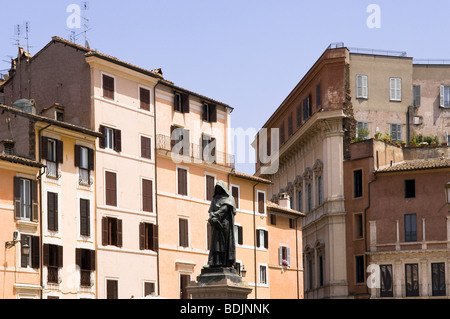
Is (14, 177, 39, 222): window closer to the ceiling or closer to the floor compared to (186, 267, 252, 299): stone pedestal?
closer to the ceiling

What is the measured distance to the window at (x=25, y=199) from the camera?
2083 inches

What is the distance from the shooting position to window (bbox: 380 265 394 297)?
75938 millimetres

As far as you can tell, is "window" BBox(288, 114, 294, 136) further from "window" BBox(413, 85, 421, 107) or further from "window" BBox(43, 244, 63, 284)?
"window" BBox(43, 244, 63, 284)

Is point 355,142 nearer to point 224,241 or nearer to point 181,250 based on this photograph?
point 181,250

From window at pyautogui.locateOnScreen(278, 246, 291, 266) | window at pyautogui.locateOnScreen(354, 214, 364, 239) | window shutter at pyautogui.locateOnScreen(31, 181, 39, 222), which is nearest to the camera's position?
window shutter at pyautogui.locateOnScreen(31, 181, 39, 222)

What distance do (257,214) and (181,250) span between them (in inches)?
376

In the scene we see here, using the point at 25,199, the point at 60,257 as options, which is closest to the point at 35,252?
the point at 60,257

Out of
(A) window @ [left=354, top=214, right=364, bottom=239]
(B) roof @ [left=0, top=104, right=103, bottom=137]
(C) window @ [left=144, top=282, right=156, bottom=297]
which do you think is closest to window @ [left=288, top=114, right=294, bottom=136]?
(A) window @ [left=354, top=214, right=364, bottom=239]

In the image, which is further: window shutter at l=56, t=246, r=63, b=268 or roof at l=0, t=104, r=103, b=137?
roof at l=0, t=104, r=103, b=137

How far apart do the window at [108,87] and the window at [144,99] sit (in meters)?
2.82

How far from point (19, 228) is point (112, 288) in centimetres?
854

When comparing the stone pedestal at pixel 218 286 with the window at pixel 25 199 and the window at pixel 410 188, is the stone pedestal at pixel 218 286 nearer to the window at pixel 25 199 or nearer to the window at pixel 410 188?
the window at pixel 25 199

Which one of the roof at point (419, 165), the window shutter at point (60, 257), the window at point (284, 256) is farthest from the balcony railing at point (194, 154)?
the roof at point (419, 165)

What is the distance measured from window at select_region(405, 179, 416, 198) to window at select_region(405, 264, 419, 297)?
5559mm
